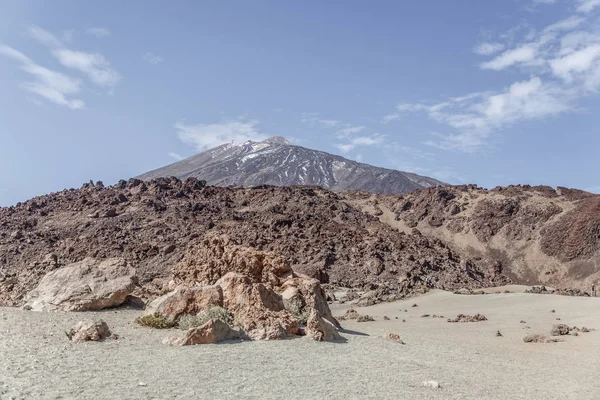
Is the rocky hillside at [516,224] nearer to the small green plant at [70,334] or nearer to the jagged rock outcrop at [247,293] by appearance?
the jagged rock outcrop at [247,293]

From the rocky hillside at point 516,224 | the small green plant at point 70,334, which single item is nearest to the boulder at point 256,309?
the small green plant at point 70,334

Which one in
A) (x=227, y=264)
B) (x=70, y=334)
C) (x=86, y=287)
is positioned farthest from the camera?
(x=227, y=264)

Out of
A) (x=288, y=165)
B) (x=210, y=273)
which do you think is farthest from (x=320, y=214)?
(x=288, y=165)

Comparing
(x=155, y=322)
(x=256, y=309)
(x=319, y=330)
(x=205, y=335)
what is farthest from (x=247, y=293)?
(x=205, y=335)

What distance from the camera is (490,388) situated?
7.23 metres

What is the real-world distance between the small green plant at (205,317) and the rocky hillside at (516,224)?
33.4 metres

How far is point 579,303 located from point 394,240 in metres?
17.8

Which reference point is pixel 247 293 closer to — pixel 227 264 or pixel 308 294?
pixel 308 294

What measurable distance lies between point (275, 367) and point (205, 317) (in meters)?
3.01

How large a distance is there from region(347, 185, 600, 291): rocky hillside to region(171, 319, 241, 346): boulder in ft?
113

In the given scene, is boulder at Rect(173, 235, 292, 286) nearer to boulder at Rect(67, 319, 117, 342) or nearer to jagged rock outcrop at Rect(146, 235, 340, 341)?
jagged rock outcrop at Rect(146, 235, 340, 341)

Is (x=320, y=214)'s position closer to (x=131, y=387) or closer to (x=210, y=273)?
(x=210, y=273)

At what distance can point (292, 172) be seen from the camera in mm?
122938

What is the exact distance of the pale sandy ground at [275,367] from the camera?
5.82 metres
